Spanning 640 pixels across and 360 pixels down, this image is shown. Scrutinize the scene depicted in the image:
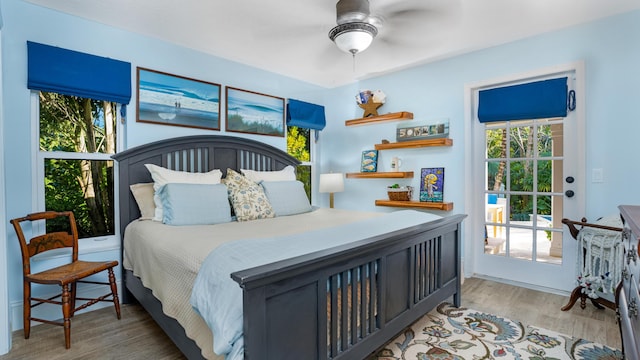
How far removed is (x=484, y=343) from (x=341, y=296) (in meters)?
1.19

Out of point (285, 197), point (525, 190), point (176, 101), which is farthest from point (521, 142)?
point (176, 101)

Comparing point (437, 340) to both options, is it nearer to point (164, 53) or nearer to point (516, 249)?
point (516, 249)

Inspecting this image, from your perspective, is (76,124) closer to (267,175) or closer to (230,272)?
(267,175)

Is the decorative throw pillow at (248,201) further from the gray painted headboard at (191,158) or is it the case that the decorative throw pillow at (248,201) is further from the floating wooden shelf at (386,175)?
the floating wooden shelf at (386,175)

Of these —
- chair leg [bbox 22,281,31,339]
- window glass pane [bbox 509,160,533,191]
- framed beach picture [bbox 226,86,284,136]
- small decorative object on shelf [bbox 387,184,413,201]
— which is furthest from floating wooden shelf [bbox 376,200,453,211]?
chair leg [bbox 22,281,31,339]

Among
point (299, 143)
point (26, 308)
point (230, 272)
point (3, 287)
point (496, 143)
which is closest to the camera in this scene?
point (230, 272)

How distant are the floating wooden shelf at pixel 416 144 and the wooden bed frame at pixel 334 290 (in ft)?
3.69

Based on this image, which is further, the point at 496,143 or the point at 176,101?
the point at 496,143

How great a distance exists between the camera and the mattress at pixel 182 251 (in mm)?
1505

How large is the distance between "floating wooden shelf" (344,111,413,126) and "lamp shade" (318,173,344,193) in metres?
0.73

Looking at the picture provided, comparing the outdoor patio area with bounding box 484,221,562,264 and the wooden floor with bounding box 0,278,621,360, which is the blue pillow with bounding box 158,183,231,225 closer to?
the wooden floor with bounding box 0,278,621,360

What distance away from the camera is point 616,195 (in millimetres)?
2574

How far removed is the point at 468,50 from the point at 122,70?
130 inches

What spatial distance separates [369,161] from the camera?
418 centimetres
